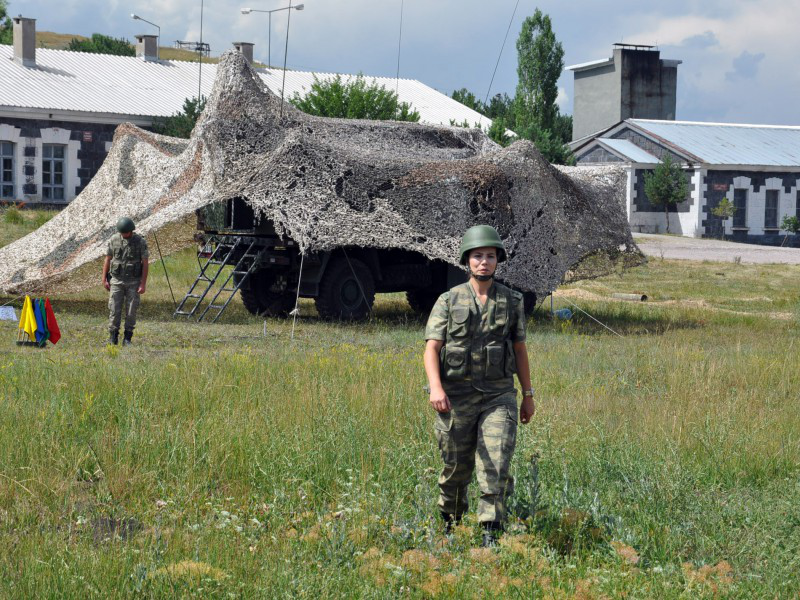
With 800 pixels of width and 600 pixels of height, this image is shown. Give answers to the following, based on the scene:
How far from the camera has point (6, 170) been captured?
1351 inches

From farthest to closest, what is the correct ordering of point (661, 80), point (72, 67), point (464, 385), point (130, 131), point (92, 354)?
point (661, 80) → point (72, 67) → point (130, 131) → point (92, 354) → point (464, 385)

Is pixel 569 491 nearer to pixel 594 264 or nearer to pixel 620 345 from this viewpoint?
pixel 620 345

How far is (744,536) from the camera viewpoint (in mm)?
5832

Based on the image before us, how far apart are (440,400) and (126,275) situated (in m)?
9.10

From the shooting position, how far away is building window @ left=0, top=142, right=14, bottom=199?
3400 centimetres

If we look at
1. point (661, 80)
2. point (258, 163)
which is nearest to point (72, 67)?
point (258, 163)

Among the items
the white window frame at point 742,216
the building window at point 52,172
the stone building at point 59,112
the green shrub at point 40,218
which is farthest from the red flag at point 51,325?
the white window frame at point 742,216

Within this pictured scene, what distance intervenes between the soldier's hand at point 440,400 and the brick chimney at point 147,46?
4080 centimetres

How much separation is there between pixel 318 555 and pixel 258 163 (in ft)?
40.3

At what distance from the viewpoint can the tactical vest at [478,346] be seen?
17.9 feet

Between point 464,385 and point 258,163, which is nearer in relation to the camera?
point 464,385

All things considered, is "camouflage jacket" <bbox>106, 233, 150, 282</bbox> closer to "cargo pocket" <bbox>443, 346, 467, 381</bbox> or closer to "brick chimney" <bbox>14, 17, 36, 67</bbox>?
"cargo pocket" <bbox>443, 346, 467, 381</bbox>

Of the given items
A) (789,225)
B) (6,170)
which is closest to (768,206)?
(789,225)

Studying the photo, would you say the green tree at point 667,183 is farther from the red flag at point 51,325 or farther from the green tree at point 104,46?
the green tree at point 104,46
